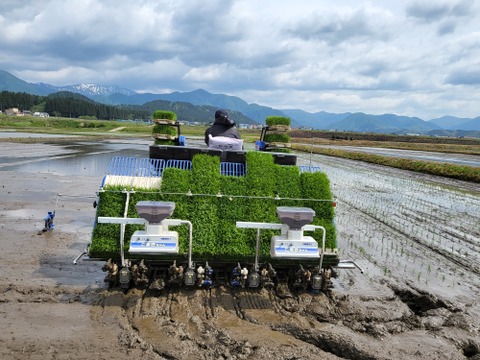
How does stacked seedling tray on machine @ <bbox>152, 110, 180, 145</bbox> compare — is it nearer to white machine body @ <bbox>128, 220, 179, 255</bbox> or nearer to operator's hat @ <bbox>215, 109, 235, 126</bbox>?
operator's hat @ <bbox>215, 109, 235, 126</bbox>

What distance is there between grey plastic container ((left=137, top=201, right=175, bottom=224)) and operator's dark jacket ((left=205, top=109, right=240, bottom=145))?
389 centimetres

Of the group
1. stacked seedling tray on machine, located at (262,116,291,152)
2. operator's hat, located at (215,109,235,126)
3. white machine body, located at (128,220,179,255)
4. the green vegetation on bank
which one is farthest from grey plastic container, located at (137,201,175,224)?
the green vegetation on bank

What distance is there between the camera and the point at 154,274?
7.82 m

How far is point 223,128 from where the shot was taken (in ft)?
33.7

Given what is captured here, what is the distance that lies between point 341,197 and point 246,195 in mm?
14204

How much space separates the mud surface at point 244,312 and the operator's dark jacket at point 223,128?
348 centimetres

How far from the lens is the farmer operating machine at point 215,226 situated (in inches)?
271

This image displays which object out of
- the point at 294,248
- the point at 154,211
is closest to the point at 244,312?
the point at 294,248

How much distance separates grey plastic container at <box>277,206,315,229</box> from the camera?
6762 mm

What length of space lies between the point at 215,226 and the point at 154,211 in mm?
1667

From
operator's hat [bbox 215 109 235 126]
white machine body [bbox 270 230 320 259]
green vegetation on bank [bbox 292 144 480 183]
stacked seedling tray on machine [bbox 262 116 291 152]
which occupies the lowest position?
green vegetation on bank [bbox 292 144 480 183]

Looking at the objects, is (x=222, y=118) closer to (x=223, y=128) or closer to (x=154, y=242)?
(x=223, y=128)

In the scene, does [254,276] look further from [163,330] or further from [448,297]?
[448,297]

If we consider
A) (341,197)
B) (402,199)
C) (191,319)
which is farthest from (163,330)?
(402,199)
